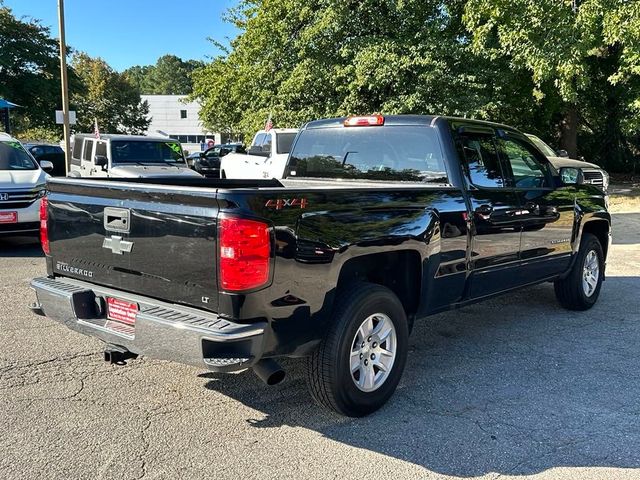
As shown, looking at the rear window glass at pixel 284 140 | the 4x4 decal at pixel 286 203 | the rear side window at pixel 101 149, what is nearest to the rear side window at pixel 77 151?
the rear side window at pixel 101 149

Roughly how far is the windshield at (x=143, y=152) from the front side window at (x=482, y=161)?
9591mm

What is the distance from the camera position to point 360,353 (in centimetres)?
366

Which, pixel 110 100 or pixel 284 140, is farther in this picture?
pixel 110 100

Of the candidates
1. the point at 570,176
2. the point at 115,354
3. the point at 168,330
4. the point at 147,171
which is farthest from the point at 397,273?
the point at 147,171

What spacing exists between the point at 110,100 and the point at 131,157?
49986 mm

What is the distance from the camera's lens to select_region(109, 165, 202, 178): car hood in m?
11.9

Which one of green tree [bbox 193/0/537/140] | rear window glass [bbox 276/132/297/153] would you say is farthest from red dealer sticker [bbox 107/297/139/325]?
green tree [bbox 193/0/537/140]

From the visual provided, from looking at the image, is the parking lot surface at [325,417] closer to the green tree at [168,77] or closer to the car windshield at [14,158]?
the car windshield at [14,158]

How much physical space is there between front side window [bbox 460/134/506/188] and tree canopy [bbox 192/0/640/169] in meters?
10.6

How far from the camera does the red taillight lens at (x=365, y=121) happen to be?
4.85 meters

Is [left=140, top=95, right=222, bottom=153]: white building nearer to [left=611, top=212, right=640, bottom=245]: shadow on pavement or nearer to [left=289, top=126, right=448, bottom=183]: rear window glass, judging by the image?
[left=611, top=212, right=640, bottom=245]: shadow on pavement

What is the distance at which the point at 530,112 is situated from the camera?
23.9 m

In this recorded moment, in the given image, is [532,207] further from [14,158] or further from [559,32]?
[559,32]

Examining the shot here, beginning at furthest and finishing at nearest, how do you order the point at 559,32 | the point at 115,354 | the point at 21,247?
the point at 559,32 < the point at 21,247 < the point at 115,354
